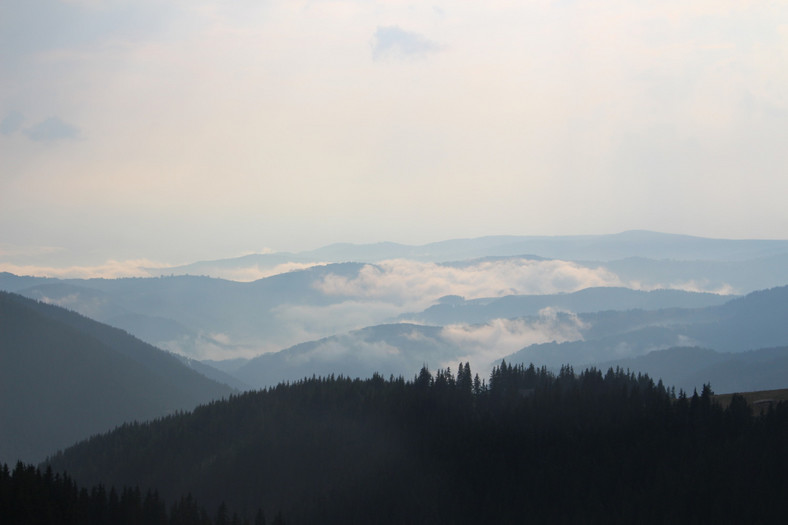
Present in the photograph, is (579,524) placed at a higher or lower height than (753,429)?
lower

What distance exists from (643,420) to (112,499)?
4525 inches

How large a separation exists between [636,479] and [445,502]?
41390 mm

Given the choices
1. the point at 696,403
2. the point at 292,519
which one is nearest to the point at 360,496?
the point at 292,519

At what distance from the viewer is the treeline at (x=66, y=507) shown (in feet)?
409

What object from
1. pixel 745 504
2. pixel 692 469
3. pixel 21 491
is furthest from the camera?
pixel 692 469

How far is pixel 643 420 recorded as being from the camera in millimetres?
197125

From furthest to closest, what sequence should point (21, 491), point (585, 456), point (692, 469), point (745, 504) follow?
point (585, 456), point (692, 469), point (745, 504), point (21, 491)

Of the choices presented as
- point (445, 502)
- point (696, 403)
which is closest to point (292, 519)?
point (445, 502)

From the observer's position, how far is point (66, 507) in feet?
441

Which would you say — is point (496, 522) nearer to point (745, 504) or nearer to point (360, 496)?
point (360, 496)

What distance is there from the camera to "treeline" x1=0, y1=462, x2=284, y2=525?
124688mm

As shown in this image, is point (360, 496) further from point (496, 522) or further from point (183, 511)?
point (183, 511)

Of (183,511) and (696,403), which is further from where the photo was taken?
(696,403)

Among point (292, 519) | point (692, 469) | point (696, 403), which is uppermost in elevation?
point (696, 403)
